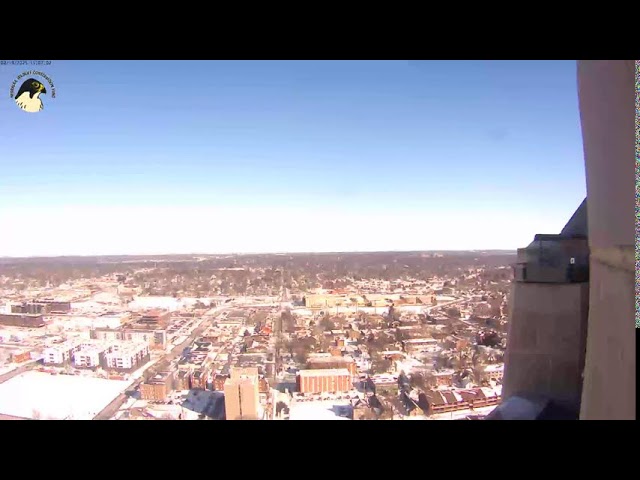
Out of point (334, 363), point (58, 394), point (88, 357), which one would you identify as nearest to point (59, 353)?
point (88, 357)

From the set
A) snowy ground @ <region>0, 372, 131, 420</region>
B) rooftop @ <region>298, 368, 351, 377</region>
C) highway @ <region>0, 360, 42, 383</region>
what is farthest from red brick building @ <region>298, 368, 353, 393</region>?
highway @ <region>0, 360, 42, 383</region>

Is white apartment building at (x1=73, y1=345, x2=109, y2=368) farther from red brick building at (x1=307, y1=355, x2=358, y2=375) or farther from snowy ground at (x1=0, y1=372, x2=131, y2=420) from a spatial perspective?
red brick building at (x1=307, y1=355, x2=358, y2=375)

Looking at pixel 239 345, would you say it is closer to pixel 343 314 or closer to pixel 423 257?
pixel 343 314

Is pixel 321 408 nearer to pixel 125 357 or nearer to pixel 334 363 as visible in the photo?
pixel 334 363

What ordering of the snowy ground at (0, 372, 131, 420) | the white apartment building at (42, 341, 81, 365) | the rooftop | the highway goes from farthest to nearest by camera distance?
the white apartment building at (42, 341, 81, 365) → the rooftop → the highway → the snowy ground at (0, 372, 131, 420)
